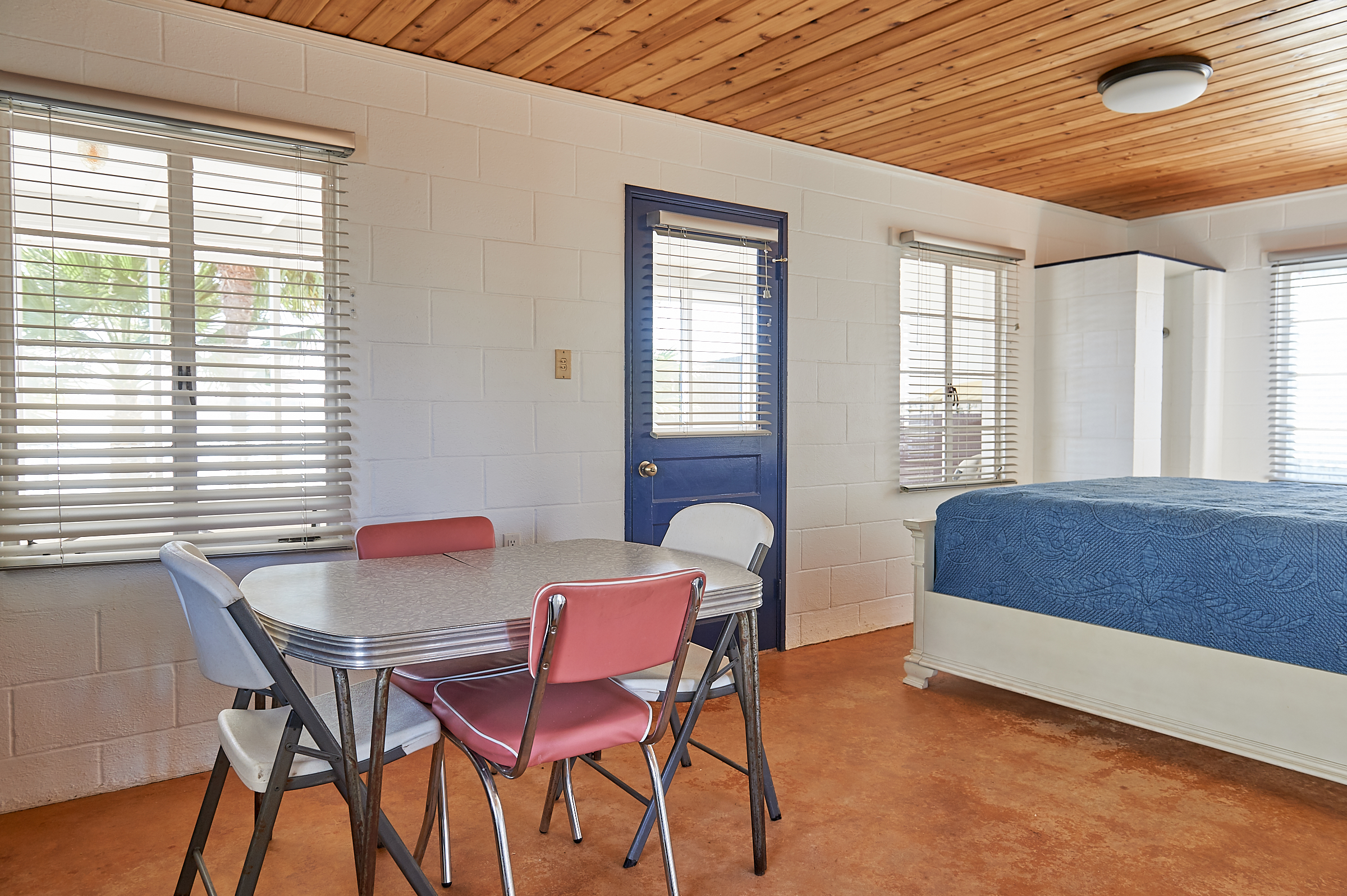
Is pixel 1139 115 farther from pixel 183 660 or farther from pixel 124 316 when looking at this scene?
pixel 183 660

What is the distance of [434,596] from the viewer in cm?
215

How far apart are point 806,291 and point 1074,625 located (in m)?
2.10

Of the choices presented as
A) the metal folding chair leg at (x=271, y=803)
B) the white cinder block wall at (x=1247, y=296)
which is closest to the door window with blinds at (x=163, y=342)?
the metal folding chair leg at (x=271, y=803)

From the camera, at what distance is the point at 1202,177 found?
507cm

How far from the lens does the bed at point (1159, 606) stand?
2773 millimetres

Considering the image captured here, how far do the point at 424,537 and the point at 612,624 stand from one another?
1243mm

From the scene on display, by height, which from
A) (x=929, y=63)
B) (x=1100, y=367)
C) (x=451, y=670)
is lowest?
(x=451, y=670)

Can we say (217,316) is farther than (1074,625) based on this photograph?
No

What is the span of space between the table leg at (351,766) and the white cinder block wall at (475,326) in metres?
1.51

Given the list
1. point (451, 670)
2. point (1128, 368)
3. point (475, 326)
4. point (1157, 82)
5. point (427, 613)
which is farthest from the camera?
point (1128, 368)

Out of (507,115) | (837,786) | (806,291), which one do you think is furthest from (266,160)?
(837,786)

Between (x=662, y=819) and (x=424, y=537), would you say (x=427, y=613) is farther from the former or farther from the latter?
(x=424, y=537)

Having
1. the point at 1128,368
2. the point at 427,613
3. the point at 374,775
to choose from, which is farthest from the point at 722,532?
the point at 1128,368

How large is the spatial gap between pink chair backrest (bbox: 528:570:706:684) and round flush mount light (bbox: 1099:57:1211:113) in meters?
2.77
